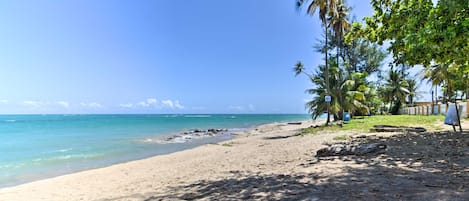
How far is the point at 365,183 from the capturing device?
4789 millimetres

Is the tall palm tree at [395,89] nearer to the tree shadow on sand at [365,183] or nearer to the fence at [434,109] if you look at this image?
the fence at [434,109]

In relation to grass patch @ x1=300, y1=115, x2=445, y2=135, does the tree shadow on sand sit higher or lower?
lower

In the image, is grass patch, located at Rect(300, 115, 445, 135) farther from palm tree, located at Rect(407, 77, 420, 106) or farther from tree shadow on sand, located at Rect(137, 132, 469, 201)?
palm tree, located at Rect(407, 77, 420, 106)

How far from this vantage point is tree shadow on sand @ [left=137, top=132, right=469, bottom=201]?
13.8 feet

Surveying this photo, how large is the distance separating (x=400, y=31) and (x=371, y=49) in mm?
26932

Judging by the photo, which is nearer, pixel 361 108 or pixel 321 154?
pixel 321 154

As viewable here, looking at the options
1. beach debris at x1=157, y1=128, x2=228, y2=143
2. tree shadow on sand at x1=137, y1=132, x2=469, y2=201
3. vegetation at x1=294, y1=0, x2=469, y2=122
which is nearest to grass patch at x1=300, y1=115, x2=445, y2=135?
vegetation at x1=294, y1=0, x2=469, y2=122

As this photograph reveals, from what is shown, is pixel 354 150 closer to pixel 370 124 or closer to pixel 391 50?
pixel 391 50

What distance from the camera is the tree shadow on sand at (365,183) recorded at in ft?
13.8

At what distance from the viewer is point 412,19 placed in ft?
23.9

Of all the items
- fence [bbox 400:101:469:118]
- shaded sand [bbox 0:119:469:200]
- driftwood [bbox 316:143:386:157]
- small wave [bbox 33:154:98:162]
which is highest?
fence [bbox 400:101:469:118]

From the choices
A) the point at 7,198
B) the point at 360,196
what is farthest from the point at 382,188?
the point at 7,198

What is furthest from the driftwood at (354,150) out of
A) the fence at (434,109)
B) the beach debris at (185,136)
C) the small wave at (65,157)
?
the fence at (434,109)

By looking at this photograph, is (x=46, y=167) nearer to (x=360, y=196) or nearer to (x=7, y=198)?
(x=7, y=198)
